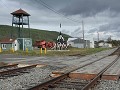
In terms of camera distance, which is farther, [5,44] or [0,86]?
[5,44]

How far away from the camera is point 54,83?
10695mm

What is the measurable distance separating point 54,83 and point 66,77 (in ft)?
6.95

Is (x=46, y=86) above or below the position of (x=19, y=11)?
below

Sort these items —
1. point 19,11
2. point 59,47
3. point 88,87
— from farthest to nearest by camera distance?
1. point 19,11
2. point 59,47
3. point 88,87

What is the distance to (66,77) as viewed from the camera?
12.8 meters

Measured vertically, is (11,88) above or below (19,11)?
below

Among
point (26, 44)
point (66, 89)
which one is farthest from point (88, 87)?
point (26, 44)

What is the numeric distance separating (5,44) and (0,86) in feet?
200

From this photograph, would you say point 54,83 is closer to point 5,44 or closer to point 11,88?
point 11,88

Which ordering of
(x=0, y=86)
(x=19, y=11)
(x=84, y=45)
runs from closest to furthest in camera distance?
1. (x=0, y=86)
2. (x=19, y=11)
3. (x=84, y=45)

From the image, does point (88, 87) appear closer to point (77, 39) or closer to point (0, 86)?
point (0, 86)

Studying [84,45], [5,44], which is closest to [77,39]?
[84,45]

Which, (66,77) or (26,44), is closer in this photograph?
(66,77)

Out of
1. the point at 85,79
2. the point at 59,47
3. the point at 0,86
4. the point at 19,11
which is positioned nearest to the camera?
the point at 0,86
